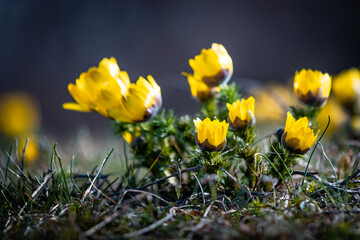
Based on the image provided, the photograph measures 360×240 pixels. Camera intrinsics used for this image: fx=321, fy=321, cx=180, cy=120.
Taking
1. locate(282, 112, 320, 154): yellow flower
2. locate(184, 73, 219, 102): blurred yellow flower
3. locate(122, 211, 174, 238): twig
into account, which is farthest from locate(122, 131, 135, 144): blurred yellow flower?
locate(282, 112, 320, 154): yellow flower

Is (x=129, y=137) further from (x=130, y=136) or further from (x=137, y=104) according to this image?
(x=137, y=104)

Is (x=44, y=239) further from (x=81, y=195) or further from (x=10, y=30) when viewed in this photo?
(x=10, y=30)

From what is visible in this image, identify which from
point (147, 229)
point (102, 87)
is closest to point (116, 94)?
point (102, 87)

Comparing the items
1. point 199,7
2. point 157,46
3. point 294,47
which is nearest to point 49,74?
point 157,46

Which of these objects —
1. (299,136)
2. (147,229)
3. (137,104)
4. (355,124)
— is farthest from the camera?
(355,124)

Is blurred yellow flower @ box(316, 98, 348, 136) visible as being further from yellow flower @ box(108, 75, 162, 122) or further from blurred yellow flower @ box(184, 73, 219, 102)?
yellow flower @ box(108, 75, 162, 122)
